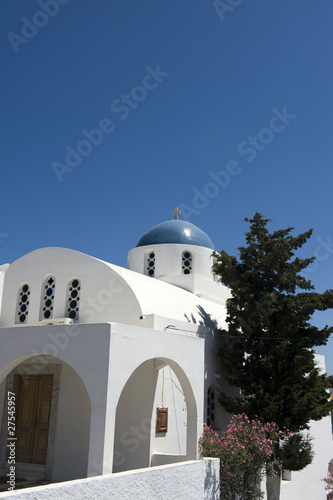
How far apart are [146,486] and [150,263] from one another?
33.1ft

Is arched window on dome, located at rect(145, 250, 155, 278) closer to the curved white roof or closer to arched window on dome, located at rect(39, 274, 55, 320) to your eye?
the curved white roof

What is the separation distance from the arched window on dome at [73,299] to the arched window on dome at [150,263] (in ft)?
17.3

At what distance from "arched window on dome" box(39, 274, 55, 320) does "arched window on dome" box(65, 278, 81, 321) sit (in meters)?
0.46

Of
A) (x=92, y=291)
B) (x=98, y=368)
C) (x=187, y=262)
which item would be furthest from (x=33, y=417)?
(x=187, y=262)

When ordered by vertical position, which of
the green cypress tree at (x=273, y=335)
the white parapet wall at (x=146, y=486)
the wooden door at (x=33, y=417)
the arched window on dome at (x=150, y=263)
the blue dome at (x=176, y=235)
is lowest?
the white parapet wall at (x=146, y=486)

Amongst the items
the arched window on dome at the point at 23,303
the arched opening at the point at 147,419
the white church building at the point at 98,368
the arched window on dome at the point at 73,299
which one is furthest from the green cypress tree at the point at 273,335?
the arched window on dome at the point at 23,303

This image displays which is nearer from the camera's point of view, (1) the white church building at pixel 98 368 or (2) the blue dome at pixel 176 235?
(1) the white church building at pixel 98 368

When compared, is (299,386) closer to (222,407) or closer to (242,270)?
(222,407)

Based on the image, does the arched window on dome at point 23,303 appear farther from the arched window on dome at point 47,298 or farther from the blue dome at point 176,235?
the blue dome at point 176,235

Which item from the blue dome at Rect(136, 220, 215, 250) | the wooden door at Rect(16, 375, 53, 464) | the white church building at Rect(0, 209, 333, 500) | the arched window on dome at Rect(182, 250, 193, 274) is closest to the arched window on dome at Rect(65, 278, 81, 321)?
the white church building at Rect(0, 209, 333, 500)

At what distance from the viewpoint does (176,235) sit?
667 inches

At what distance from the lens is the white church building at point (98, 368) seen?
8.10 m

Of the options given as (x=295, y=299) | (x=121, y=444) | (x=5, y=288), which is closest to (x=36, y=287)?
(x=5, y=288)

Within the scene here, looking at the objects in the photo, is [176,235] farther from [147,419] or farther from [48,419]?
[48,419]
